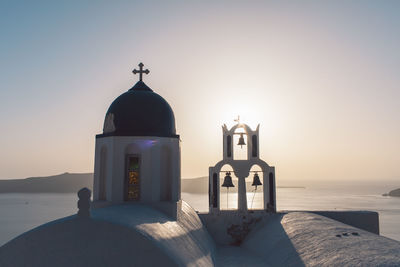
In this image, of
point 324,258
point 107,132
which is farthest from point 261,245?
point 107,132

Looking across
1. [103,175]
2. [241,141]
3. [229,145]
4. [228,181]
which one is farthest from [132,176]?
[241,141]

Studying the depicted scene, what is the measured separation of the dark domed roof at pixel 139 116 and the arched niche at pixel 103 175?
23.6 inches

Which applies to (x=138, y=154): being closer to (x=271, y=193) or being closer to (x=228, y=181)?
(x=228, y=181)

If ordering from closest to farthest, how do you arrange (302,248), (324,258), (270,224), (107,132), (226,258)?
1. (324,258)
2. (302,248)
3. (107,132)
4. (226,258)
5. (270,224)

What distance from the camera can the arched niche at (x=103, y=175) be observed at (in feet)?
31.2

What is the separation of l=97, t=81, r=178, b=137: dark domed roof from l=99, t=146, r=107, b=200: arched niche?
60 cm

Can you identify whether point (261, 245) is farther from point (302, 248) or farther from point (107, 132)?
point (107, 132)

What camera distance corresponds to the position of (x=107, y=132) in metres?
9.32

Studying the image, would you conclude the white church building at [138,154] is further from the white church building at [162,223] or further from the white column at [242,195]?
the white column at [242,195]

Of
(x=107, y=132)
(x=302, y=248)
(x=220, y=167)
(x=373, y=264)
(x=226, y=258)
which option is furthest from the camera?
(x=220, y=167)

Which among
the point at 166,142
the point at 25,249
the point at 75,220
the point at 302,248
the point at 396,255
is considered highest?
the point at 166,142

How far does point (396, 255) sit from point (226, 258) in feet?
18.7

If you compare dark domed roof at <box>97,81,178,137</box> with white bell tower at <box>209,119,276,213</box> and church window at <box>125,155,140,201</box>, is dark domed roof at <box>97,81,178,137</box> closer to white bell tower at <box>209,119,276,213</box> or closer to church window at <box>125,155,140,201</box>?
church window at <box>125,155,140,201</box>

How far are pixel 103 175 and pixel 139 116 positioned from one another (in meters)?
2.19
